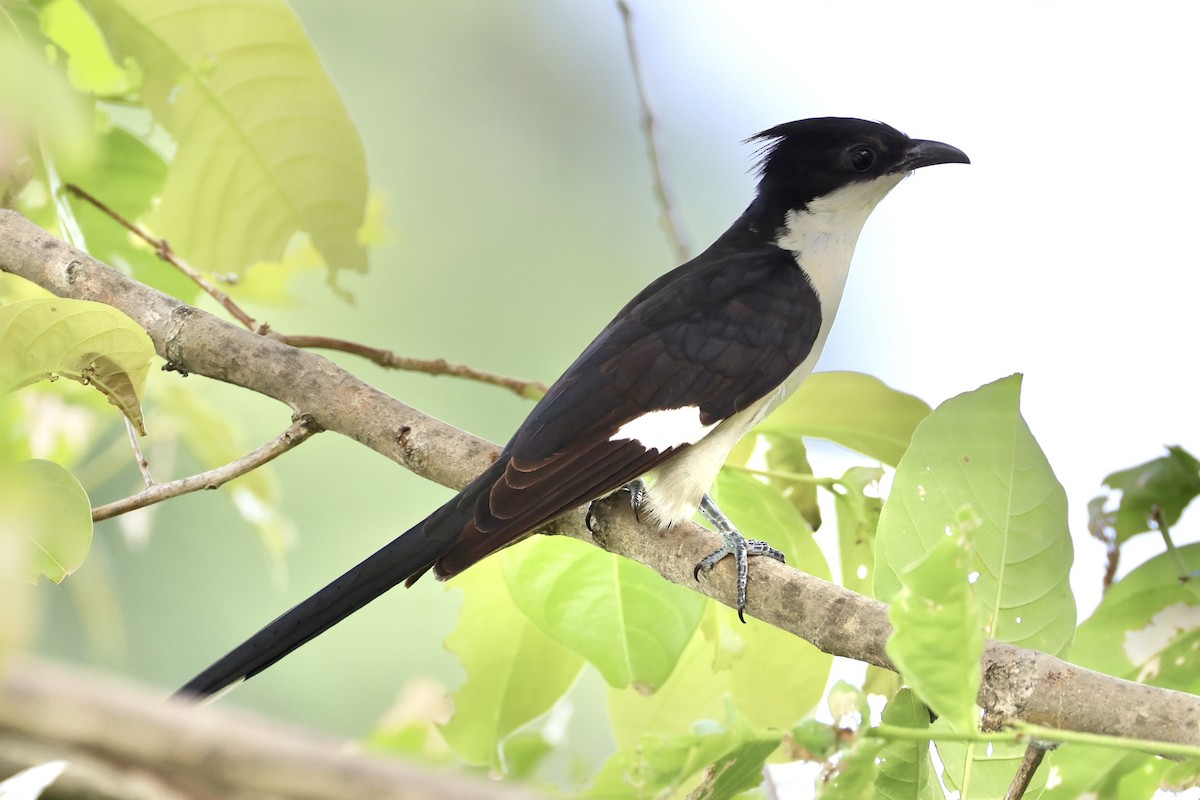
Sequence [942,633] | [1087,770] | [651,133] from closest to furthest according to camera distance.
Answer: [942,633]
[1087,770]
[651,133]

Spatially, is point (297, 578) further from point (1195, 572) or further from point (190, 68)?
point (1195, 572)

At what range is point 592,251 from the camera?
5406mm

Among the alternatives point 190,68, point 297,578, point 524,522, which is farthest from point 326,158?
point 297,578

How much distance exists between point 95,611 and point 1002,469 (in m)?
0.81

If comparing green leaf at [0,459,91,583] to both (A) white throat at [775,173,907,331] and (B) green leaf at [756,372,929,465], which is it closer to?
(B) green leaf at [756,372,929,465]

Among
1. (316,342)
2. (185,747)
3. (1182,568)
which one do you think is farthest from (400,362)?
(185,747)

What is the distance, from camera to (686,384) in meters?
1.24

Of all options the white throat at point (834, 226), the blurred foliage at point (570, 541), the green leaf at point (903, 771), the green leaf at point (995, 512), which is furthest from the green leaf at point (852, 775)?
the white throat at point (834, 226)

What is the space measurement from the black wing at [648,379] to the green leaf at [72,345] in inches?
11.8

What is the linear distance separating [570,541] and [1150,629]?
46 cm

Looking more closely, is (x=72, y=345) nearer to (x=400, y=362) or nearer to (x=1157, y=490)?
(x=400, y=362)

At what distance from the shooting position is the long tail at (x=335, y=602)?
Result: 2.89ft

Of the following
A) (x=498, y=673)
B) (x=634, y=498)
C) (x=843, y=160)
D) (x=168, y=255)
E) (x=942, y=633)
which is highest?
(x=843, y=160)

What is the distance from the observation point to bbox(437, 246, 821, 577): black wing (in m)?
1.00
